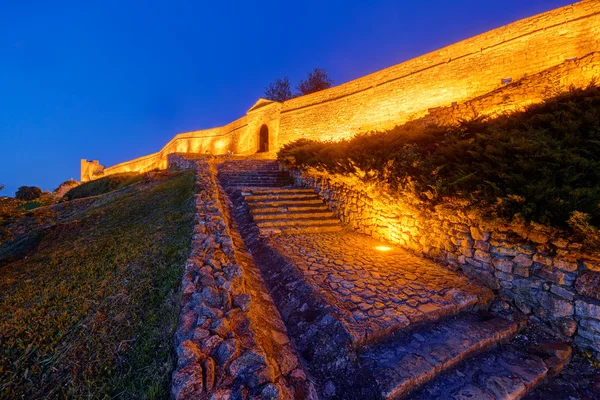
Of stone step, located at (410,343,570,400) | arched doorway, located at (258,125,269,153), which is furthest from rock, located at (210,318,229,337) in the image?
arched doorway, located at (258,125,269,153)

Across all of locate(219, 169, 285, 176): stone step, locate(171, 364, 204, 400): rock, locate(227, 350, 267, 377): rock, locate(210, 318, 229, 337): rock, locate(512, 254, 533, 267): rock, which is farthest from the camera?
locate(219, 169, 285, 176): stone step

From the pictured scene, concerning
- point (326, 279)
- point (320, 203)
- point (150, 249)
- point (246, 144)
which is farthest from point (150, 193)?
point (246, 144)

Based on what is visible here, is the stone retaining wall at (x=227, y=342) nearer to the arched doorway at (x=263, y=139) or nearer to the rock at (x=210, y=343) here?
the rock at (x=210, y=343)

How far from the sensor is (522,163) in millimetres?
2904

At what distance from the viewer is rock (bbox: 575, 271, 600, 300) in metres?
2.52

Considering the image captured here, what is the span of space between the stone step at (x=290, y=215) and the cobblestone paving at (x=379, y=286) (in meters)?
1.38

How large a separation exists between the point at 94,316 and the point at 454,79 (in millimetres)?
16696

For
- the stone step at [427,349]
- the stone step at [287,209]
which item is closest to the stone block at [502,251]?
the stone step at [427,349]

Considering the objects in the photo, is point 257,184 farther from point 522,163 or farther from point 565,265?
point 565,265

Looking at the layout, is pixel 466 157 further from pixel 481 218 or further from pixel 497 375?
pixel 497 375

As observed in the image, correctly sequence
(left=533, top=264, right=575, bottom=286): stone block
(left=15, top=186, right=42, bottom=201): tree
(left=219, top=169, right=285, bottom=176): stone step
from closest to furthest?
(left=533, top=264, right=575, bottom=286): stone block < (left=219, top=169, right=285, bottom=176): stone step < (left=15, top=186, right=42, bottom=201): tree

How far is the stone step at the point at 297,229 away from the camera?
574cm

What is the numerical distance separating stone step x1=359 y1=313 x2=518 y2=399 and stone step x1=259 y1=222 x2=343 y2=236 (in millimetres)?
3546

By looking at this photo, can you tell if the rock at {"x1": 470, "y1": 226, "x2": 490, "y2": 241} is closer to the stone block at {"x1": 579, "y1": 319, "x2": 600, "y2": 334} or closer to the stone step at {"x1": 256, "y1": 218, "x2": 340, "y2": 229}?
the stone block at {"x1": 579, "y1": 319, "x2": 600, "y2": 334}
